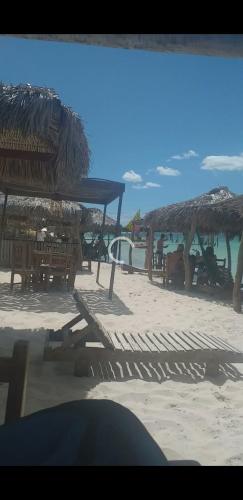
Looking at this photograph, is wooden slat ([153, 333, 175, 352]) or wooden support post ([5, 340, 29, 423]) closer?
wooden support post ([5, 340, 29, 423])

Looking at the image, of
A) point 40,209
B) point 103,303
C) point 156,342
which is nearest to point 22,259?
point 103,303

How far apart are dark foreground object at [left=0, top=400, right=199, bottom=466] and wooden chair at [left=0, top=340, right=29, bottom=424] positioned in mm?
79

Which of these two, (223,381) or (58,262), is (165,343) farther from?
(58,262)

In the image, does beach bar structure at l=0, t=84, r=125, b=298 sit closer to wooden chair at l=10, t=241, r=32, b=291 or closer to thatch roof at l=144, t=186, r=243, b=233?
wooden chair at l=10, t=241, r=32, b=291

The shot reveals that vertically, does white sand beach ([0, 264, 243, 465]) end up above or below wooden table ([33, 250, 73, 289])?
below

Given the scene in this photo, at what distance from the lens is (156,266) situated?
54.1 ft

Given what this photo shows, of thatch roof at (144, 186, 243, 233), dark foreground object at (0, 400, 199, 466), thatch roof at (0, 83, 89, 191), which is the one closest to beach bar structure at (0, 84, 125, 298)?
thatch roof at (0, 83, 89, 191)

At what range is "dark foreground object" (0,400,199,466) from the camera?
100 cm

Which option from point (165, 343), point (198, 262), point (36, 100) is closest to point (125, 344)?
point (165, 343)

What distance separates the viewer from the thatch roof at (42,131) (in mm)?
2918

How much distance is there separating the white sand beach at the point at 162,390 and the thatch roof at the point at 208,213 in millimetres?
3353

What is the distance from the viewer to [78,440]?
1.04 metres

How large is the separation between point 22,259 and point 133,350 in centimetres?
507

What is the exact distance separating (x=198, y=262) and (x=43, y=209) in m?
Result: 6.34
